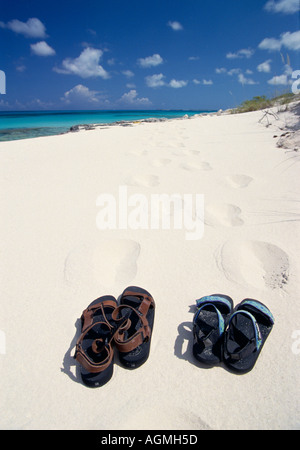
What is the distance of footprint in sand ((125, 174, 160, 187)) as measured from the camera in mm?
2293

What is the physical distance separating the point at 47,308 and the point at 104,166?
78.9 inches

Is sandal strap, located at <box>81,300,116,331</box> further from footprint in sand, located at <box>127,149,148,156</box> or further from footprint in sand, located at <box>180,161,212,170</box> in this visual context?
footprint in sand, located at <box>127,149,148,156</box>

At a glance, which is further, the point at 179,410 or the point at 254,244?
the point at 254,244

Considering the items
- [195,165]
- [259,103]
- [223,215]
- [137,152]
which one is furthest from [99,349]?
[259,103]

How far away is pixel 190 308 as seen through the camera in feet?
A: 3.67

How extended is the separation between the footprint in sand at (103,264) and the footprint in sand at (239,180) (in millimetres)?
1300

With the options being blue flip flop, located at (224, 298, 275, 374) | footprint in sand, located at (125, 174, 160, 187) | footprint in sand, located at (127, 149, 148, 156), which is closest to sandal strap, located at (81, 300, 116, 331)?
blue flip flop, located at (224, 298, 275, 374)

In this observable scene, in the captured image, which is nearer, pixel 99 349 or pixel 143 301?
pixel 99 349

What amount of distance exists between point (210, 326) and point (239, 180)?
1.68 meters

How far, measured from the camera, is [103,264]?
137cm

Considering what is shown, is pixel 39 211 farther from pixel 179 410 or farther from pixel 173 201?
pixel 179 410

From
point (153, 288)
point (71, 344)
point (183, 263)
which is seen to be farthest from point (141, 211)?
point (71, 344)

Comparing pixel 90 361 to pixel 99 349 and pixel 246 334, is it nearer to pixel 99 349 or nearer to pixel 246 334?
pixel 99 349

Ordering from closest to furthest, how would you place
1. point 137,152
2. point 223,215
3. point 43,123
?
point 223,215 → point 137,152 → point 43,123
